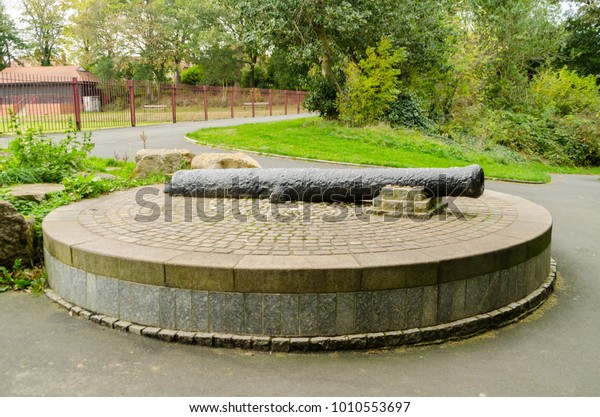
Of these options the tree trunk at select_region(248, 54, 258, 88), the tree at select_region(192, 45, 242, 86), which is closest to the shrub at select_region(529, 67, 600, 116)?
the tree trunk at select_region(248, 54, 258, 88)

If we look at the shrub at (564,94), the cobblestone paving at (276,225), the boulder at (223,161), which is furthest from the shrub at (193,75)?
the cobblestone paving at (276,225)

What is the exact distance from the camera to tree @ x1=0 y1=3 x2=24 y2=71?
49.1m

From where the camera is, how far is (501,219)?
18.5ft

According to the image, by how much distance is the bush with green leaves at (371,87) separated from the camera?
63.1 ft

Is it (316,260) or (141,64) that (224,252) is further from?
(141,64)

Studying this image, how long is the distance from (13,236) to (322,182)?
10.9ft

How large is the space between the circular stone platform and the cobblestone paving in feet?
0.09

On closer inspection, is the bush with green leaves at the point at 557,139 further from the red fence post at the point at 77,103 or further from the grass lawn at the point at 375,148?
the red fence post at the point at 77,103

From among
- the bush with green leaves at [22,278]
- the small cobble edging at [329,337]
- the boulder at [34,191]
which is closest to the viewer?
the small cobble edging at [329,337]

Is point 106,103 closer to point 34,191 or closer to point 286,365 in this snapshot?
point 34,191

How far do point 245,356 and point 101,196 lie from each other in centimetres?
421

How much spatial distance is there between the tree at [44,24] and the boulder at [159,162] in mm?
46302

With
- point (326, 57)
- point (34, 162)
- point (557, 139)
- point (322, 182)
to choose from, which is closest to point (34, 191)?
point (34, 162)

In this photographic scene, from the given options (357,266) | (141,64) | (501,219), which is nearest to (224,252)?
(357,266)
